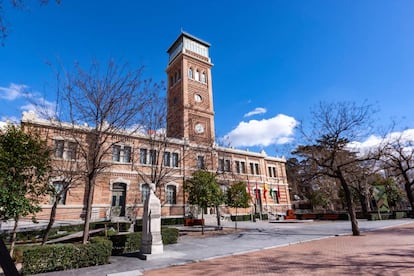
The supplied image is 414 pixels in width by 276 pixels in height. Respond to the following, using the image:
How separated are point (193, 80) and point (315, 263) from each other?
32.1 metres

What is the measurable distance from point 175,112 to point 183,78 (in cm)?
2101

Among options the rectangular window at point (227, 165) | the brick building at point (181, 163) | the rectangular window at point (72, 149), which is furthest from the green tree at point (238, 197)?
the rectangular window at point (72, 149)

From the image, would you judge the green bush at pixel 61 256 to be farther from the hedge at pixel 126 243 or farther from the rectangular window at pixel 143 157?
the rectangular window at pixel 143 157

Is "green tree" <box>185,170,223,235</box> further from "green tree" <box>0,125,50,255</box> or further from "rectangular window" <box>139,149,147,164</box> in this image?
"rectangular window" <box>139,149,147,164</box>

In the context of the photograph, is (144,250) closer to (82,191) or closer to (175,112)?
(175,112)

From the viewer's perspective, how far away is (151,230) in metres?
9.47

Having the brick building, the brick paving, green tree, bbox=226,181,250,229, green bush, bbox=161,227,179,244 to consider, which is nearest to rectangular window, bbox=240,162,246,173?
the brick building

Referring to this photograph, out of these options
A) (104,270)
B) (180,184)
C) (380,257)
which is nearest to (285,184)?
(180,184)

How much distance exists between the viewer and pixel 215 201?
1708 cm

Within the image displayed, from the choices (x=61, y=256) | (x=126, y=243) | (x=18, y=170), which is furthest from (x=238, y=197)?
(x=18, y=170)

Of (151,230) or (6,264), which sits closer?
(6,264)

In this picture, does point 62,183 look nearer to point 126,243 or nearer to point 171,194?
point 126,243

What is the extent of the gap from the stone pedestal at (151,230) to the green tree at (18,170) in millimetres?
4160

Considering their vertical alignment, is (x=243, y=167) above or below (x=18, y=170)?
above
